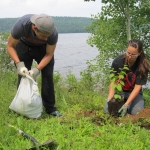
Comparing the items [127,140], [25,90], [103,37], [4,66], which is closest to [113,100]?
[127,140]

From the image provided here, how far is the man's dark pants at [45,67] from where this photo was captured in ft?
13.7

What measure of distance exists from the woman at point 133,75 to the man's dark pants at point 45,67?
88 cm

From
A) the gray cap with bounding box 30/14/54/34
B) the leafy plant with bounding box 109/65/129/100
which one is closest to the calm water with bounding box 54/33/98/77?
the leafy plant with bounding box 109/65/129/100

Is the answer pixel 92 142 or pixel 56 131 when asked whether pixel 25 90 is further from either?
pixel 92 142

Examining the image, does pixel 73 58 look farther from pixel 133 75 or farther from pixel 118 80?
pixel 118 80

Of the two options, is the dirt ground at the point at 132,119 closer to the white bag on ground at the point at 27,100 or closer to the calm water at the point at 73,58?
the white bag on ground at the point at 27,100

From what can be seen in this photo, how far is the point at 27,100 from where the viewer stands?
3932 millimetres

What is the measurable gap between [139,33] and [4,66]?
4994 mm

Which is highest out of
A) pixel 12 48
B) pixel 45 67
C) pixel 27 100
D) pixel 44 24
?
pixel 44 24

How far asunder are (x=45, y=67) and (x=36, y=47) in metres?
0.33

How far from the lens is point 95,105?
468 cm

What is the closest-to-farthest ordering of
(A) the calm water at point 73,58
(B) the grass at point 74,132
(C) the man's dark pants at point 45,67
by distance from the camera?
(B) the grass at point 74,132, (C) the man's dark pants at point 45,67, (A) the calm water at point 73,58

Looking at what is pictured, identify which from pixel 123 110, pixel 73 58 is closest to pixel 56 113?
pixel 123 110

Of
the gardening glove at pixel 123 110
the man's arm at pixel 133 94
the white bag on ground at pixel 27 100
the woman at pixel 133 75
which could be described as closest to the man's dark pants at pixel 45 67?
the white bag on ground at pixel 27 100
